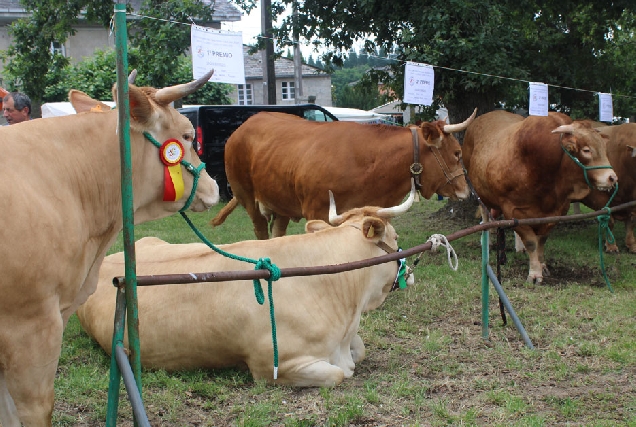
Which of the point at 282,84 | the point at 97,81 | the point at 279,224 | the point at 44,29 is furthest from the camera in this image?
the point at 282,84

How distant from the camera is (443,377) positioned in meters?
4.52

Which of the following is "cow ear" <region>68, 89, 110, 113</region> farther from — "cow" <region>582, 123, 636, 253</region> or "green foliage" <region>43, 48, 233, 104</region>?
"green foliage" <region>43, 48, 233, 104</region>

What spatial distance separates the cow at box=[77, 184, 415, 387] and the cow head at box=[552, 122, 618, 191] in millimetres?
3185

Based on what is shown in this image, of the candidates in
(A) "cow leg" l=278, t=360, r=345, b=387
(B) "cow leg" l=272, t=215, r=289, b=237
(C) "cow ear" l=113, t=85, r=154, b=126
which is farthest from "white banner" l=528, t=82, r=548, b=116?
(C) "cow ear" l=113, t=85, r=154, b=126

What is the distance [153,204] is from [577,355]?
130 inches

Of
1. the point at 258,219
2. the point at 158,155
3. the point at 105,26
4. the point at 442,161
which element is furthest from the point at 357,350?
the point at 105,26

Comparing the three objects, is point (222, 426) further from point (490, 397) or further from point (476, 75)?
point (476, 75)

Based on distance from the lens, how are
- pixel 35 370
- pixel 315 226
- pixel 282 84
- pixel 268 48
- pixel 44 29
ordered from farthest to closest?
pixel 282 84, pixel 268 48, pixel 44 29, pixel 315 226, pixel 35 370

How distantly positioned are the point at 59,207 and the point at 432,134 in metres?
4.62

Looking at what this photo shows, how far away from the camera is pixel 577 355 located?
16.4 feet

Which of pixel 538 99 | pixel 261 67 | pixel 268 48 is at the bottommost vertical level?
pixel 538 99

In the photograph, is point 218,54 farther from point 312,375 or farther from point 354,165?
point 312,375

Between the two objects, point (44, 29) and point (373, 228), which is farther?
point (44, 29)

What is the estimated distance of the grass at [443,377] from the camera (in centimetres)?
388
